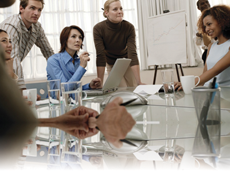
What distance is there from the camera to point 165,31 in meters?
4.57

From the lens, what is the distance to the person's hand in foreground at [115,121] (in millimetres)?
704

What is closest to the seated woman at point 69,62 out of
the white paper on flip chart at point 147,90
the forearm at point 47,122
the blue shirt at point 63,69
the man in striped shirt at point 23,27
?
the blue shirt at point 63,69

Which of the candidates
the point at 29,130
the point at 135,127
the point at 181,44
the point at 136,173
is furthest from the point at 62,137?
the point at 181,44

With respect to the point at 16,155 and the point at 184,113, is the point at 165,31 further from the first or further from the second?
the point at 16,155

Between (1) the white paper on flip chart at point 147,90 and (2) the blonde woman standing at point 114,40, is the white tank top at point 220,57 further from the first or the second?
(2) the blonde woman standing at point 114,40

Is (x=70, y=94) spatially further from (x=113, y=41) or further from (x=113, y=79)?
(x=113, y=41)

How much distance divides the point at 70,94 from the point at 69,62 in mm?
1432

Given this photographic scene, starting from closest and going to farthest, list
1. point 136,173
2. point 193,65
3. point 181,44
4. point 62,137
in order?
point 136,173 < point 62,137 < point 181,44 < point 193,65

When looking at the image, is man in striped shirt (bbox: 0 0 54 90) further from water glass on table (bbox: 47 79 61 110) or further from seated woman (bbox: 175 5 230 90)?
seated woman (bbox: 175 5 230 90)

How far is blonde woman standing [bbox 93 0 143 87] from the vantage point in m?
3.23

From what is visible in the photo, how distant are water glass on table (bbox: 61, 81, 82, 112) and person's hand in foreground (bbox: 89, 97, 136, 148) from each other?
0.68 feet

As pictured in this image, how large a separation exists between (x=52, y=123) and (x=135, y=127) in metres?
0.27

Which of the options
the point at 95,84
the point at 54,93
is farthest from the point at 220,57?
the point at 54,93

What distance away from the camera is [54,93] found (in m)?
1.15
